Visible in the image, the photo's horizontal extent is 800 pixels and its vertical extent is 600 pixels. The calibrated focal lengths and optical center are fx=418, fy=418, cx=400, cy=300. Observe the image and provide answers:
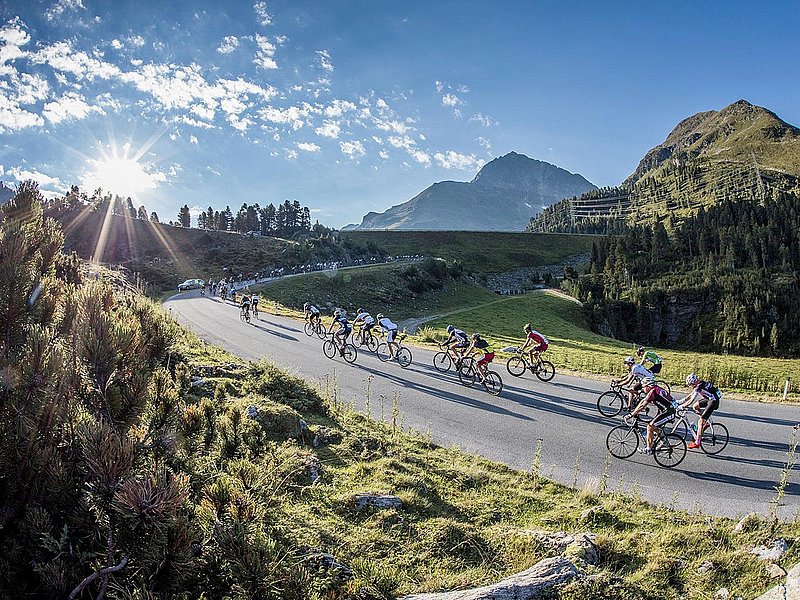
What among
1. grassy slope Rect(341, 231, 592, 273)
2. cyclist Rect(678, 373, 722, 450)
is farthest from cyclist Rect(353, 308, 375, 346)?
grassy slope Rect(341, 231, 592, 273)

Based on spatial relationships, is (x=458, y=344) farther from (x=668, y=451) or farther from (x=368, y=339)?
(x=668, y=451)

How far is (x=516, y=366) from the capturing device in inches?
748

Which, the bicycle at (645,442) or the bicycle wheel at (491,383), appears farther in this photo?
the bicycle wheel at (491,383)

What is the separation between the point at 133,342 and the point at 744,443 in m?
13.8

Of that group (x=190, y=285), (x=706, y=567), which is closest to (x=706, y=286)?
(x=190, y=285)

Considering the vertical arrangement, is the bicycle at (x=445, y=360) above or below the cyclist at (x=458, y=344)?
below

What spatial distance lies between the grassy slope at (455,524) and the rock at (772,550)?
0.37ft

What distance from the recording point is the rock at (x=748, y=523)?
670 centimetres

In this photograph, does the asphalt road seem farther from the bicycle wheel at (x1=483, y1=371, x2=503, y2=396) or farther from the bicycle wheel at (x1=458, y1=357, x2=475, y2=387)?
the bicycle wheel at (x1=458, y1=357, x2=475, y2=387)

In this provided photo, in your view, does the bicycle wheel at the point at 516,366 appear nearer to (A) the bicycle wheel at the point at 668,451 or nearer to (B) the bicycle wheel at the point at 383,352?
(B) the bicycle wheel at the point at 383,352

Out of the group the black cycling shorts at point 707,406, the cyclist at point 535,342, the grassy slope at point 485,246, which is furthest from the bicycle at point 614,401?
the grassy slope at point 485,246

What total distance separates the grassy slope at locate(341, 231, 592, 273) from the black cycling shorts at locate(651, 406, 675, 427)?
315 ft

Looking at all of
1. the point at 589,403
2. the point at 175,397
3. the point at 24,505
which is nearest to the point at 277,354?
the point at 589,403

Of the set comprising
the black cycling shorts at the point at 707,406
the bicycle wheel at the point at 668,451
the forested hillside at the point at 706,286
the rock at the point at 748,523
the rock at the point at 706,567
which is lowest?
the rock at the point at 706,567
